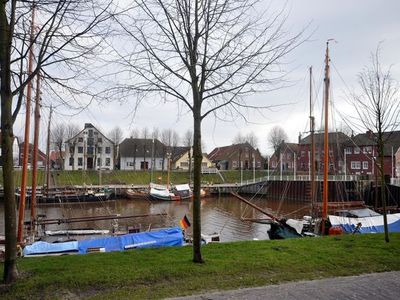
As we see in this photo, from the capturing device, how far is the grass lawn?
6641 millimetres

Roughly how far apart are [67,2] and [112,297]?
5.34m

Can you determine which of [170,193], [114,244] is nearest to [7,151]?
[114,244]

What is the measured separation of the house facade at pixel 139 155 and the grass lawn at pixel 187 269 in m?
78.3

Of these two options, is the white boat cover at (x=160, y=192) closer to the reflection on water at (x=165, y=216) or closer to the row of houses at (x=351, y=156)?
the reflection on water at (x=165, y=216)

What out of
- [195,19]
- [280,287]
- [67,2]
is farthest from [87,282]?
[195,19]

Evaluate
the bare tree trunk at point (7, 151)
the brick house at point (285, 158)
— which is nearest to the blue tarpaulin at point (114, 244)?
the bare tree trunk at point (7, 151)

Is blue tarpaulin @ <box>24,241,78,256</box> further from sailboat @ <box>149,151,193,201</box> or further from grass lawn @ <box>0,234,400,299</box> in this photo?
sailboat @ <box>149,151,193,201</box>

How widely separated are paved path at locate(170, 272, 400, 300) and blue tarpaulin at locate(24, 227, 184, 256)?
7.86 m

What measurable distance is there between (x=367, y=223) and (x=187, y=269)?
16.4 metres

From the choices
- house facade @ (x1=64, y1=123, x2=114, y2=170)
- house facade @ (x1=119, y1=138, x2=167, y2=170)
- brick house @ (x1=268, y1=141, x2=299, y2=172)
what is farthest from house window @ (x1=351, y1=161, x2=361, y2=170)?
house facade @ (x1=64, y1=123, x2=114, y2=170)

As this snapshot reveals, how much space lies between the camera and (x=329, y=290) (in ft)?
23.0

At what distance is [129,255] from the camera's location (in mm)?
9359

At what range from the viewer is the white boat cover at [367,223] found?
20.2 m

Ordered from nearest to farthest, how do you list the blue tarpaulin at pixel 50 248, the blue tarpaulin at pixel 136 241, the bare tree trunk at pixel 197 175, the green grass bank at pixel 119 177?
the bare tree trunk at pixel 197 175, the blue tarpaulin at pixel 50 248, the blue tarpaulin at pixel 136 241, the green grass bank at pixel 119 177
